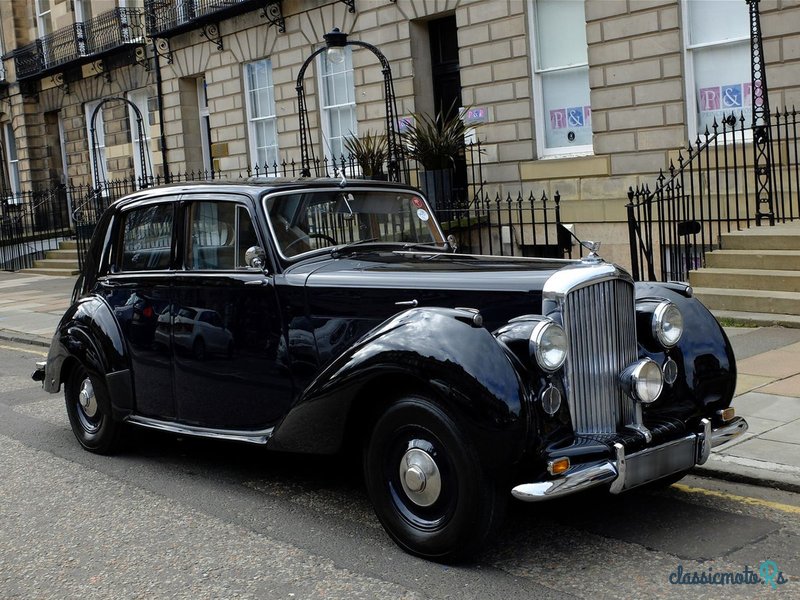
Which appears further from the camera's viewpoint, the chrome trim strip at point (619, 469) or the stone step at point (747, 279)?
Result: the stone step at point (747, 279)

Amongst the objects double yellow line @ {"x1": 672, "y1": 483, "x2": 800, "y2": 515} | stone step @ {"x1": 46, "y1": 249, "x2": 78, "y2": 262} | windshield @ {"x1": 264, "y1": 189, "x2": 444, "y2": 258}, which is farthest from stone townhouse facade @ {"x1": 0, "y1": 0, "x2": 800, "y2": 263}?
double yellow line @ {"x1": 672, "y1": 483, "x2": 800, "y2": 515}

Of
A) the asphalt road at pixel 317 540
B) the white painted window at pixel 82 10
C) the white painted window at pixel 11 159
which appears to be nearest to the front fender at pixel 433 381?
the asphalt road at pixel 317 540

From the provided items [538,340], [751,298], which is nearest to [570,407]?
[538,340]

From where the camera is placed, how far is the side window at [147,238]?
6211mm

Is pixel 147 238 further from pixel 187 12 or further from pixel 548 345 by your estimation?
pixel 187 12

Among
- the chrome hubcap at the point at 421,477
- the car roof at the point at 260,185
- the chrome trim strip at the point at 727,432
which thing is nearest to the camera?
the chrome hubcap at the point at 421,477

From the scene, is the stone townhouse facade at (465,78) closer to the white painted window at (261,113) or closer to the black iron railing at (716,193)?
the white painted window at (261,113)

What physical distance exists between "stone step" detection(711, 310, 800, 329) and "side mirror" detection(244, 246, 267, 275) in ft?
19.3

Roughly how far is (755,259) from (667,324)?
6.03 metres

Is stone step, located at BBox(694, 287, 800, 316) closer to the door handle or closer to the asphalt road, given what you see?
the asphalt road

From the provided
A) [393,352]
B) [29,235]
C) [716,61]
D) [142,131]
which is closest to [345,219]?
[393,352]

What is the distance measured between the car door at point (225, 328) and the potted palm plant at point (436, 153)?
8.98 m

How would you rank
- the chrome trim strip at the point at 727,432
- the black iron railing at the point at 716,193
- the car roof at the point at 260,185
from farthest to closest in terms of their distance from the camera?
1. the black iron railing at the point at 716,193
2. the car roof at the point at 260,185
3. the chrome trim strip at the point at 727,432

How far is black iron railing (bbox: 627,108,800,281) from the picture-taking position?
11.2 metres
